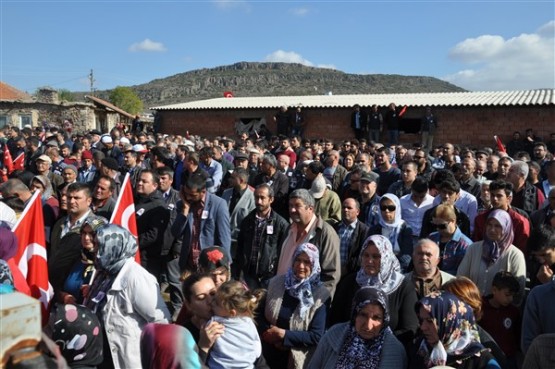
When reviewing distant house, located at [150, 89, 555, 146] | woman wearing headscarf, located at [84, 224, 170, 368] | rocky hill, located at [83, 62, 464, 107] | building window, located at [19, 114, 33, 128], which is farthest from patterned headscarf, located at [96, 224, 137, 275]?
rocky hill, located at [83, 62, 464, 107]

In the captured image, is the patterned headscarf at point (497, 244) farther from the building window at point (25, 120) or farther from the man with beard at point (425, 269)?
the building window at point (25, 120)

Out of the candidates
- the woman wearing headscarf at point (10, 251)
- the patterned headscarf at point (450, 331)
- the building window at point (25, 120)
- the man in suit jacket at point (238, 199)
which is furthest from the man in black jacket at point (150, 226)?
the building window at point (25, 120)

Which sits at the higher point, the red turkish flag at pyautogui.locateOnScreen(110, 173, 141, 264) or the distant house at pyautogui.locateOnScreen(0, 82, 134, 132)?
the distant house at pyautogui.locateOnScreen(0, 82, 134, 132)

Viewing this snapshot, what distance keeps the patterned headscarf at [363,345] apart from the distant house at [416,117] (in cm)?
1459

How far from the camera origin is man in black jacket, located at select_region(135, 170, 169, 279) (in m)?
5.57

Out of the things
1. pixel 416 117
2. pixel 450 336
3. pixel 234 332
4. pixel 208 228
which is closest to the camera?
pixel 450 336

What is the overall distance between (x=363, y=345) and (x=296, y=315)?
757 millimetres

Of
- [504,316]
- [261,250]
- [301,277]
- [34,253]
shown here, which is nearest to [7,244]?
[34,253]

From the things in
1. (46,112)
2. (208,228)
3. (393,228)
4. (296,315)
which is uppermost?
(46,112)

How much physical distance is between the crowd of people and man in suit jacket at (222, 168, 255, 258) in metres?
0.02

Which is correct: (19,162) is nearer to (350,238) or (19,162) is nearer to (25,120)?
(350,238)

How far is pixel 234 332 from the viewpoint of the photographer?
3129 mm

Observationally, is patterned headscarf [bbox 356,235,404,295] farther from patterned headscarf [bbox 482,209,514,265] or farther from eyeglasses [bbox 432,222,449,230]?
eyeglasses [bbox 432,222,449,230]

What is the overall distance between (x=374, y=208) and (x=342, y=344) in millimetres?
2593
